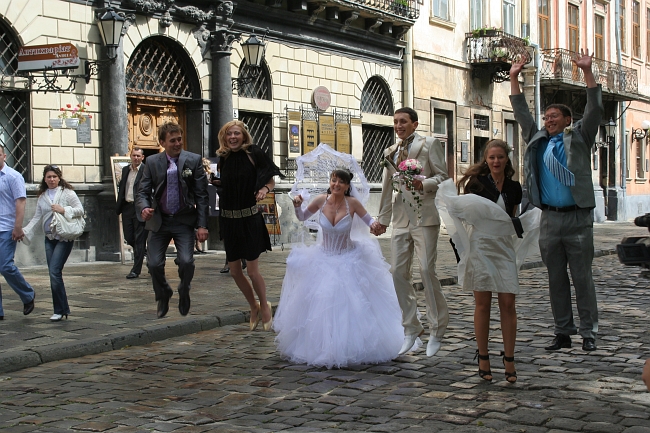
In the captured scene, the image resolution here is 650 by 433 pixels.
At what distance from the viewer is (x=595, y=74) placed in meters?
34.5

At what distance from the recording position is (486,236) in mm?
6312

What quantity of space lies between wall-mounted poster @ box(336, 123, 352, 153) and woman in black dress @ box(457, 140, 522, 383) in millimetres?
15385

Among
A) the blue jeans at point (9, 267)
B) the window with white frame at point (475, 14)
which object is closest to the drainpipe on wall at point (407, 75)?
the window with white frame at point (475, 14)

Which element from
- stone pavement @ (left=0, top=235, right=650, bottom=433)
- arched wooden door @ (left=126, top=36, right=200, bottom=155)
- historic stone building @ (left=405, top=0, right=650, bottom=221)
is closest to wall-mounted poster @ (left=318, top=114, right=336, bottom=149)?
arched wooden door @ (left=126, top=36, right=200, bottom=155)

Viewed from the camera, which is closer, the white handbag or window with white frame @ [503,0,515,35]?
the white handbag

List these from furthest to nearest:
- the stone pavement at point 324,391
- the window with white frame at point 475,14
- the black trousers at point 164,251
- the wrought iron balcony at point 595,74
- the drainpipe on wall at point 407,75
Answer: the wrought iron balcony at point 595,74 < the window with white frame at point 475,14 < the drainpipe on wall at point 407,75 < the black trousers at point 164,251 < the stone pavement at point 324,391

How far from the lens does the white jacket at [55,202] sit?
8953 mm

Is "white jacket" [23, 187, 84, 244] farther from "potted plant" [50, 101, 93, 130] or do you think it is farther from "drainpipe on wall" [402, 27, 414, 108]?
"drainpipe on wall" [402, 27, 414, 108]

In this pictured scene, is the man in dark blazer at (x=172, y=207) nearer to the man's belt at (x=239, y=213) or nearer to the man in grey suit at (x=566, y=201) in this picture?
the man's belt at (x=239, y=213)

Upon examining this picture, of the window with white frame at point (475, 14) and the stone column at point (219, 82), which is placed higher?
the window with white frame at point (475, 14)

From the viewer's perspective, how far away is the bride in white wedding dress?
6832mm

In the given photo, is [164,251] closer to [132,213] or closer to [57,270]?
[57,270]

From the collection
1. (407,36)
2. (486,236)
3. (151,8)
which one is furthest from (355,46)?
(486,236)

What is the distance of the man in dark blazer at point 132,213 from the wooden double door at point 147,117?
377 centimetres
